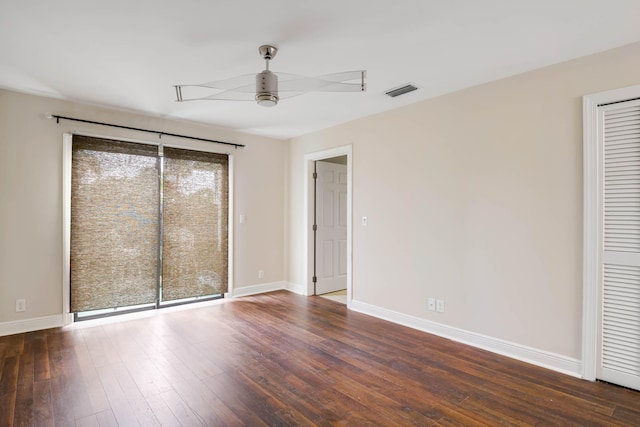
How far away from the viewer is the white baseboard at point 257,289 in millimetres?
4914

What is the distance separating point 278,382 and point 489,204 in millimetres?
2396

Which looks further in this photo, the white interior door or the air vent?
the white interior door

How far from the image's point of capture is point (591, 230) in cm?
242

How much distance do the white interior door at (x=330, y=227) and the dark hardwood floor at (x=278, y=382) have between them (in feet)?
5.64

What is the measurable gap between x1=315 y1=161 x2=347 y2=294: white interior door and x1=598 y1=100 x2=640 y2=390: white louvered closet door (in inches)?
137

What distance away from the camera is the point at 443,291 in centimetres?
331

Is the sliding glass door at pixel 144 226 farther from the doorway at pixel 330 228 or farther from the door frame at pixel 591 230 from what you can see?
the door frame at pixel 591 230

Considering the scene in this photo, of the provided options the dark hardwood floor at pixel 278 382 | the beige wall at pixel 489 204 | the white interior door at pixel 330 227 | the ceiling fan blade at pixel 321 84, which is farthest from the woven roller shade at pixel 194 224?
the ceiling fan blade at pixel 321 84

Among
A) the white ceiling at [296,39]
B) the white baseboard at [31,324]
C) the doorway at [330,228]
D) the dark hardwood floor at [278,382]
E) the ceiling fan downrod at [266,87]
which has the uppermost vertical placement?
the white ceiling at [296,39]

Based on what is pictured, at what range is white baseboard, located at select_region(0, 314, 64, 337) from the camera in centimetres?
327

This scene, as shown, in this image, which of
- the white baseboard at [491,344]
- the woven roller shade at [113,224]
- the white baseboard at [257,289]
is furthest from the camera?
the white baseboard at [257,289]

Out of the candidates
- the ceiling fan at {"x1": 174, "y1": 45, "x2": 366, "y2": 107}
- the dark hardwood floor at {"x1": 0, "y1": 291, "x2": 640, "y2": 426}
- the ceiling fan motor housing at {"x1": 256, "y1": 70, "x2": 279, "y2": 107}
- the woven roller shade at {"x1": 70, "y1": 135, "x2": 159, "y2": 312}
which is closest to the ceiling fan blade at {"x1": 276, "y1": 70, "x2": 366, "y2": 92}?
the ceiling fan at {"x1": 174, "y1": 45, "x2": 366, "y2": 107}

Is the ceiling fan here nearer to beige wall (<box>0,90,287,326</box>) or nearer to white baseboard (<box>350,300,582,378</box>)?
beige wall (<box>0,90,287,326</box>)

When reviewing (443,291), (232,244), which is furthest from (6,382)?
(443,291)
